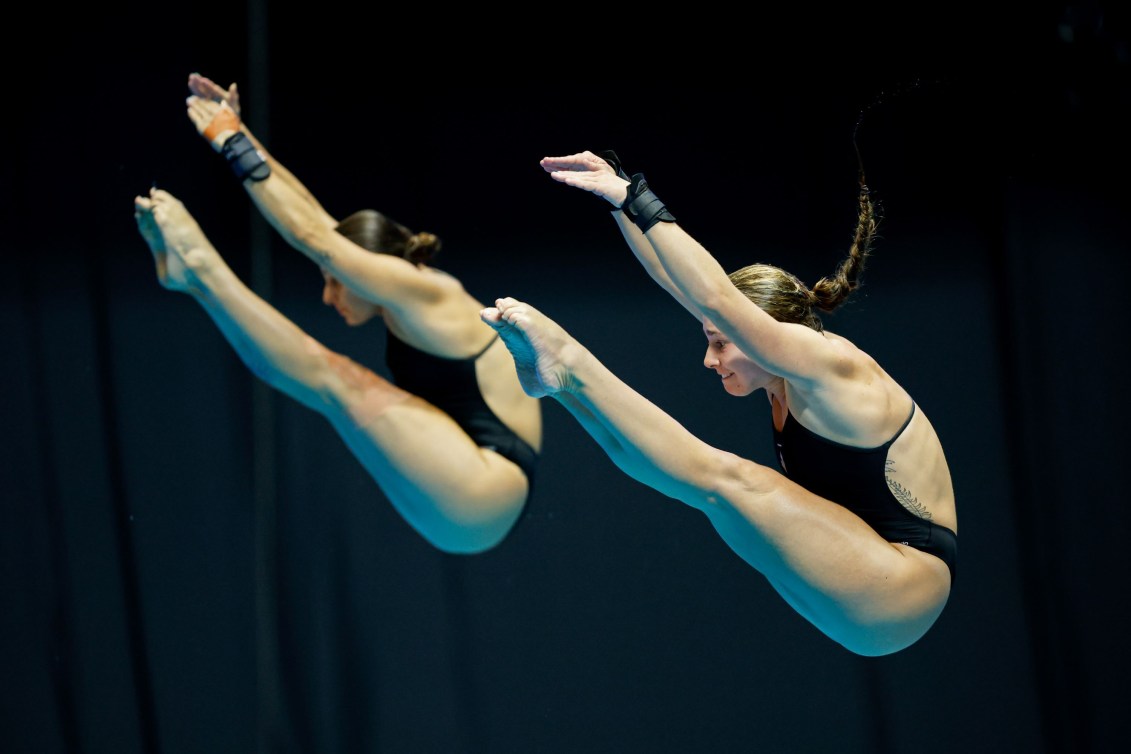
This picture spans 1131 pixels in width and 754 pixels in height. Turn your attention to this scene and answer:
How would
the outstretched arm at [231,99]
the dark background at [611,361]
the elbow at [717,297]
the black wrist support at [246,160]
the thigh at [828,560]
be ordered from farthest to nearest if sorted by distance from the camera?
the dark background at [611,361] < the outstretched arm at [231,99] < the black wrist support at [246,160] < the thigh at [828,560] < the elbow at [717,297]

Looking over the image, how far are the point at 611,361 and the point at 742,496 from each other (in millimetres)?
1348

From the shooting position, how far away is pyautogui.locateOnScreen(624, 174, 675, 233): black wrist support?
1.99 metres

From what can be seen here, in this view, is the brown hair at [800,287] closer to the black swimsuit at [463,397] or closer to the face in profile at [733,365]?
the face in profile at [733,365]

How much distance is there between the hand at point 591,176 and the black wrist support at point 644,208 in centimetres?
2

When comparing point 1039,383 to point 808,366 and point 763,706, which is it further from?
point 808,366

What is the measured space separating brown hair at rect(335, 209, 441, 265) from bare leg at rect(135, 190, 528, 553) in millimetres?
265

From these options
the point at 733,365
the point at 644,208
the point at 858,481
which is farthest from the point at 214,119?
the point at 858,481

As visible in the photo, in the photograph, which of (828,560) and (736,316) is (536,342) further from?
(828,560)

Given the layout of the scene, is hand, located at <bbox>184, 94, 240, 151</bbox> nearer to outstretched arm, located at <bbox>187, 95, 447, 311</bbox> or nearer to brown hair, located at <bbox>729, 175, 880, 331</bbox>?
outstretched arm, located at <bbox>187, 95, 447, 311</bbox>

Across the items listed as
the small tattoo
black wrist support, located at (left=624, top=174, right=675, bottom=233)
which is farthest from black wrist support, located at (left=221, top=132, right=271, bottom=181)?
the small tattoo

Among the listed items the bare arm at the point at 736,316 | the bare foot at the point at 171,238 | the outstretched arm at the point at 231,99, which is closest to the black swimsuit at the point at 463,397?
the outstretched arm at the point at 231,99

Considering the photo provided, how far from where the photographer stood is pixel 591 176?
2.07m

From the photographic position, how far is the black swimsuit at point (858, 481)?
2.13 m

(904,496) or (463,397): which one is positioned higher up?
(463,397)
